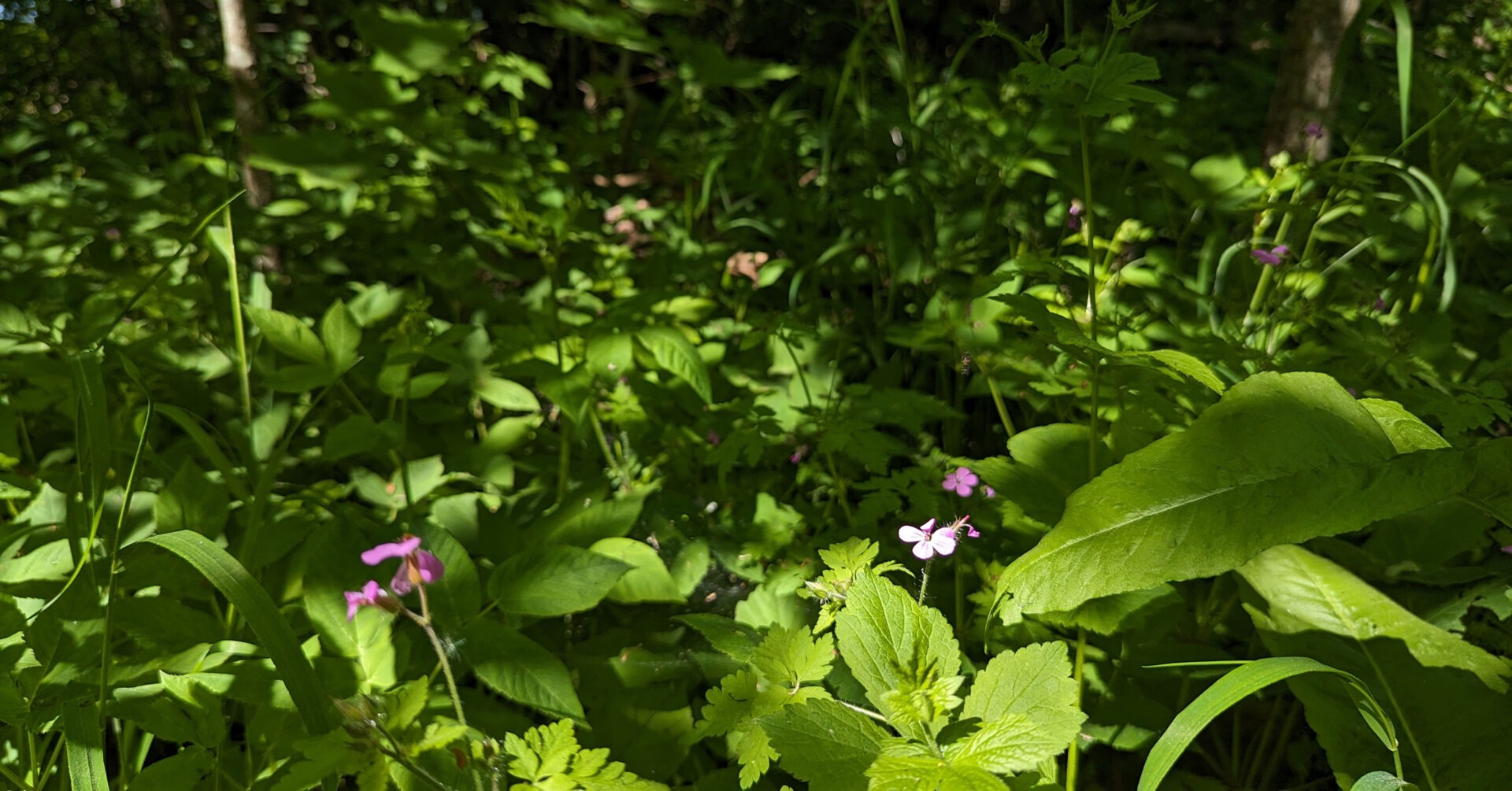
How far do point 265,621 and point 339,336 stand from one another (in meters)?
0.92

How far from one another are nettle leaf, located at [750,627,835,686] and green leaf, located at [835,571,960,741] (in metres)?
0.08

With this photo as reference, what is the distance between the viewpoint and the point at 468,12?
190 inches

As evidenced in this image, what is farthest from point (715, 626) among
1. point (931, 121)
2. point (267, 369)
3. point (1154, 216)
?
point (931, 121)

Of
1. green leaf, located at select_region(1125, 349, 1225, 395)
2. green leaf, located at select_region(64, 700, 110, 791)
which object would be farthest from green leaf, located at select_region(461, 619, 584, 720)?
green leaf, located at select_region(1125, 349, 1225, 395)

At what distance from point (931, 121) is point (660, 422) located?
63.3 inches

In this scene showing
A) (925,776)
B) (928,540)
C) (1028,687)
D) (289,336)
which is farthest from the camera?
(289,336)

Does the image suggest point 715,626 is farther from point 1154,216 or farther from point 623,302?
point 1154,216

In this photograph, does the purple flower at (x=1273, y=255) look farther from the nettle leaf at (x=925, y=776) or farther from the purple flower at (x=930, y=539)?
the nettle leaf at (x=925, y=776)

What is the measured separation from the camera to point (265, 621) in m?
0.94

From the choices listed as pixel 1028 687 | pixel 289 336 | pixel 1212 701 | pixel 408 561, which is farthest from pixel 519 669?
pixel 289 336

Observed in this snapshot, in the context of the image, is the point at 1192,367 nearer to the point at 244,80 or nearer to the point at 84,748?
the point at 84,748

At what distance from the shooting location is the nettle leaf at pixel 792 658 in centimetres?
98

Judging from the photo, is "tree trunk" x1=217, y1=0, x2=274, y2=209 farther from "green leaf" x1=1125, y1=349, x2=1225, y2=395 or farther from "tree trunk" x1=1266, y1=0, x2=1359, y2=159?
"tree trunk" x1=1266, y1=0, x2=1359, y2=159

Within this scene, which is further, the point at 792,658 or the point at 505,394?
the point at 505,394
